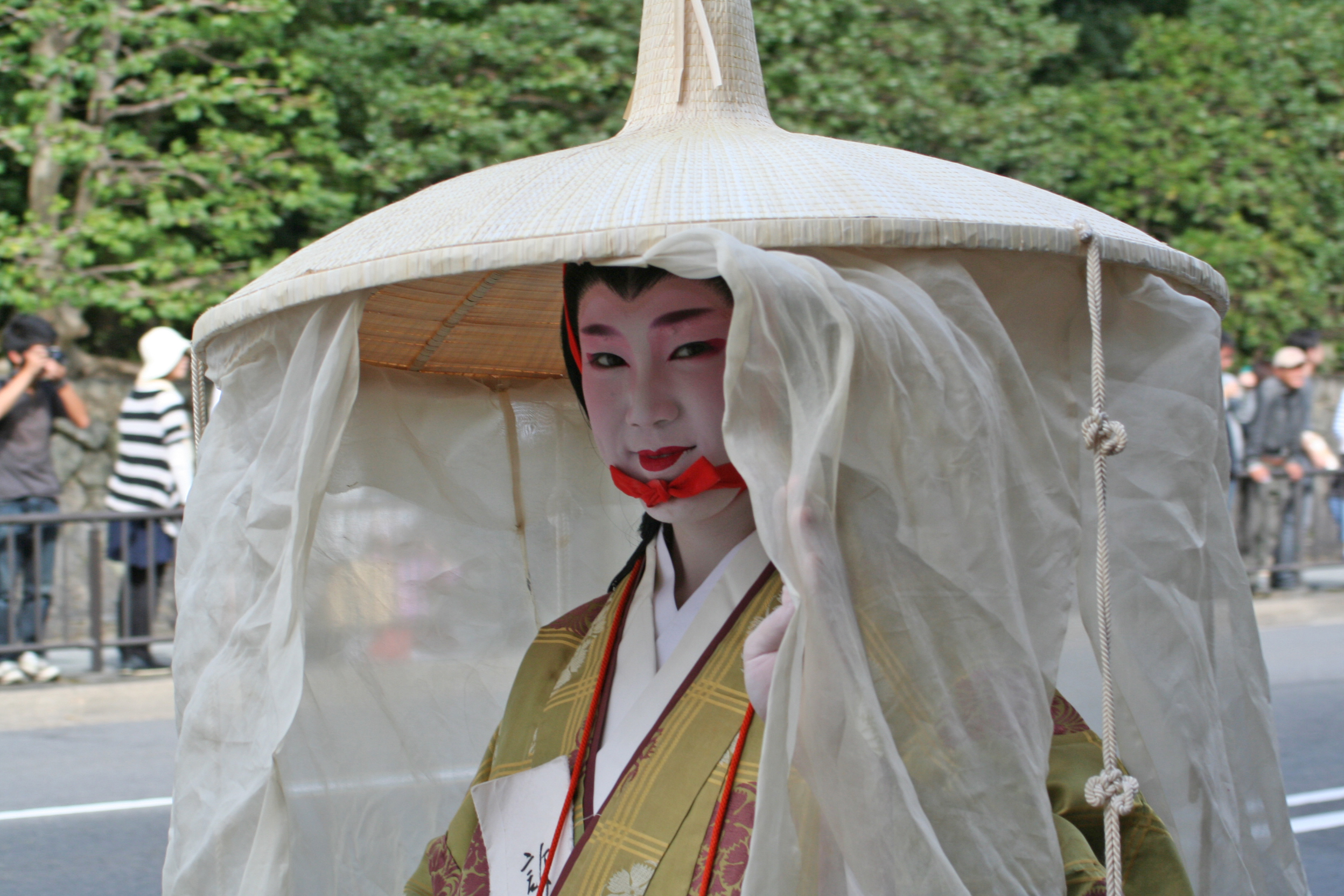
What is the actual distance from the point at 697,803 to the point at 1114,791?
428 mm

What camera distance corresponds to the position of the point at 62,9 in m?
8.24

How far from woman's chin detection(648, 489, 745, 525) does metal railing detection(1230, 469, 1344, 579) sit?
715 cm

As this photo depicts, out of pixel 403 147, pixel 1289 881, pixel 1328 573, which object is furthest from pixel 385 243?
pixel 1328 573

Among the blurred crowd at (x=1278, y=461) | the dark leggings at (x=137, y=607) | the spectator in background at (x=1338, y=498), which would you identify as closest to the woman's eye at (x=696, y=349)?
the dark leggings at (x=137, y=607)

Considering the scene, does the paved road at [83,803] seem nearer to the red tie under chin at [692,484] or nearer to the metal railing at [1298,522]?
the red tie under chin at [692,484]

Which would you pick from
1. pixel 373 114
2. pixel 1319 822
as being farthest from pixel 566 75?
pixel 1319 822

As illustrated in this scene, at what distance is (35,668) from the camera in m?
5.75

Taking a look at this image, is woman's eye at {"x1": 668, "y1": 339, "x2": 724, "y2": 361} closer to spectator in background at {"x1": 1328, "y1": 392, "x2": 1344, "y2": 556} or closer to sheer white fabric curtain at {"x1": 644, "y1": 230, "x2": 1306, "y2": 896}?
sheer white fabric curtain at {"x1": 644, "y1": 230, "x2": 1306, "y2": 896}

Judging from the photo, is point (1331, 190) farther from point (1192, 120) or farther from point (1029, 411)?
point (1029, 411)

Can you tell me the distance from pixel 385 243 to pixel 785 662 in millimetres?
641

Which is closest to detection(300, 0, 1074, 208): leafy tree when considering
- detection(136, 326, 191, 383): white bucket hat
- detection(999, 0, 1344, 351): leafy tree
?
detection(999, 0, 1344, 351): leafy tree

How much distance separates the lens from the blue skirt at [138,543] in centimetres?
582

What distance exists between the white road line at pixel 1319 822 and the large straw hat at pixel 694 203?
10.3 feet

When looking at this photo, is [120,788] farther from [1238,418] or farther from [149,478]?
[1238,418]
